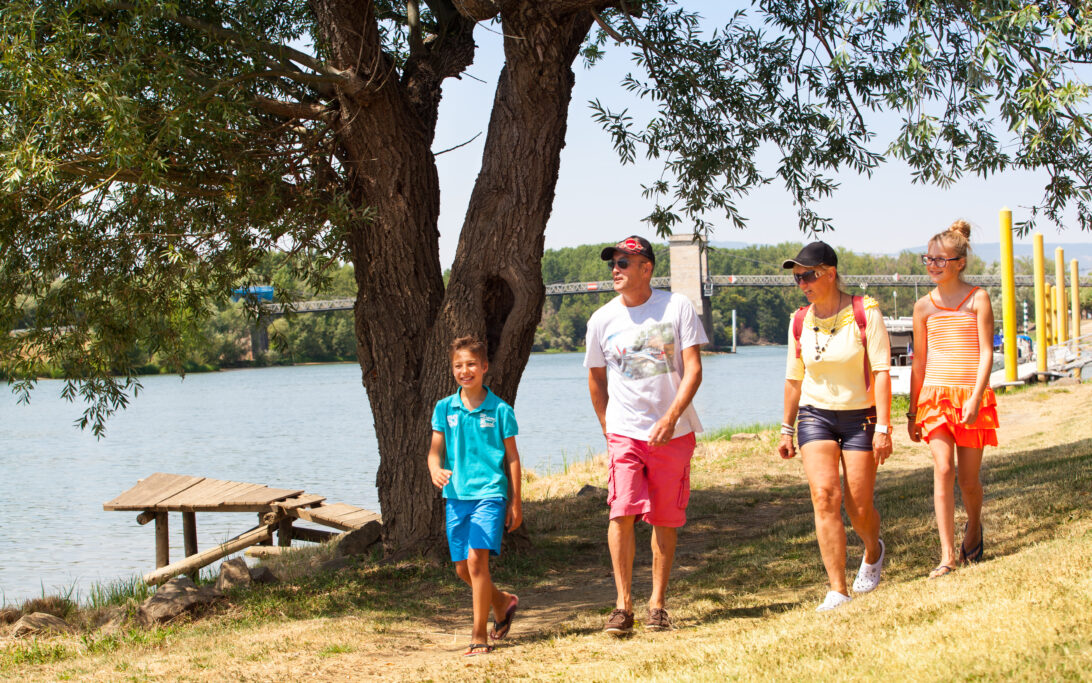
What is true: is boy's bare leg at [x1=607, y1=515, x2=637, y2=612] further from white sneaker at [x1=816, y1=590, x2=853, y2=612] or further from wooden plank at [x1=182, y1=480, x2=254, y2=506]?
wooden plank at [x1=182, y1=480, x2=254, y2=506]

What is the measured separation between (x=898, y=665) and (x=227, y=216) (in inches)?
240

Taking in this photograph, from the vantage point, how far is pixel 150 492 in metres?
12.5

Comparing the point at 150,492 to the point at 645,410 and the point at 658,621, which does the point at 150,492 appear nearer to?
the point at 658,621

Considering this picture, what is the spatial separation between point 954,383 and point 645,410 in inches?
65.6

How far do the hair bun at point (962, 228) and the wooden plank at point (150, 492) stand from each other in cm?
982

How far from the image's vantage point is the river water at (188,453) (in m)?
14.4

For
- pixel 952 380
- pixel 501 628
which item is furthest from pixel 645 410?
pixel 952 380

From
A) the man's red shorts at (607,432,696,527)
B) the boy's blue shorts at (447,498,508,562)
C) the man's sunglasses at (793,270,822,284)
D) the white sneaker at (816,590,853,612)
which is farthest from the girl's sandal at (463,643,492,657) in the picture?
the man's sunglasses at (793,270,822,284)

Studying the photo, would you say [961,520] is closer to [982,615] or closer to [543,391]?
[982,615]

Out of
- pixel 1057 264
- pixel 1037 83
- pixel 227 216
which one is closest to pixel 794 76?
pixel 1037 83

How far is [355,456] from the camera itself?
24375 mm

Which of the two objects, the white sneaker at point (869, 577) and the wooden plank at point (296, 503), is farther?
the wooden plank at point (296, 503)

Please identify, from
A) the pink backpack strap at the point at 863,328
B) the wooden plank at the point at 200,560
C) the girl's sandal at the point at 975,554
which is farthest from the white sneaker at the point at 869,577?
the wooden plank at the point at 200,560

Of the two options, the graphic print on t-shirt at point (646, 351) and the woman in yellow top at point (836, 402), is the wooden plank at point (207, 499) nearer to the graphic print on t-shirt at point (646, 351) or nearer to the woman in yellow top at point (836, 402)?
the graphic print on t-shirt at point (646, 351)
